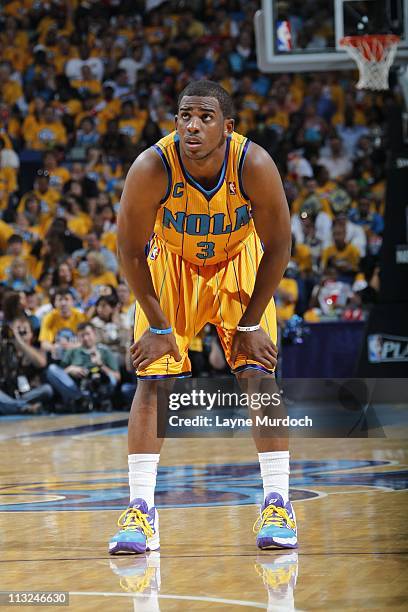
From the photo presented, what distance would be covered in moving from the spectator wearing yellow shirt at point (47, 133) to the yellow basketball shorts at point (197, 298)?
39.6 ft

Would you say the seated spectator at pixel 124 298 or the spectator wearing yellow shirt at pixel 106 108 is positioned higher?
the spectator wearing yellow shirt at pixel 106 108

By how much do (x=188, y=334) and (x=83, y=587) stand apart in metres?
1.41

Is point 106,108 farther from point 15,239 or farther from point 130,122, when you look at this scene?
point 15,239

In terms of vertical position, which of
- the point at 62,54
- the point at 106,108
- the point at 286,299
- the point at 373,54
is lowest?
the point at 286,299

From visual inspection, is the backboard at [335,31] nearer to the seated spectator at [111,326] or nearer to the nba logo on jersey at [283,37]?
the nba logo on jersey at [283,37]

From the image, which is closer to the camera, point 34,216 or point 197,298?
point 197,298

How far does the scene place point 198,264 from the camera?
5027mm

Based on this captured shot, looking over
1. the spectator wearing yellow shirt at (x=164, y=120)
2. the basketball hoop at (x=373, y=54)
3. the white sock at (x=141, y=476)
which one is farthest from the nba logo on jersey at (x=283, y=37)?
the white sock at (x=141, y=476)

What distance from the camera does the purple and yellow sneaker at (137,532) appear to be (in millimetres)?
4645

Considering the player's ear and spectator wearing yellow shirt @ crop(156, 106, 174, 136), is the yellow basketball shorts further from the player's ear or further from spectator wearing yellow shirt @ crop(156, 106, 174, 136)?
spectator wearing yellow shirt @ crop(156, 106, 174, 136)

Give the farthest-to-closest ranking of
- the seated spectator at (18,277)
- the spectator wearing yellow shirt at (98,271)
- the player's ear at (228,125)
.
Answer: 1. the spectator wearing yellow shirt at (98,271)
2. the seated spectator at (18,277)
3. the player's ear at (228,125)

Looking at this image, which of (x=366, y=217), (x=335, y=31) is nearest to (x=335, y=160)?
(x=366, y=217)

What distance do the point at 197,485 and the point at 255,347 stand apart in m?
2.02

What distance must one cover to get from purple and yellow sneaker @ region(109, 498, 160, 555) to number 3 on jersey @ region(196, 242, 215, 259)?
1.10m
